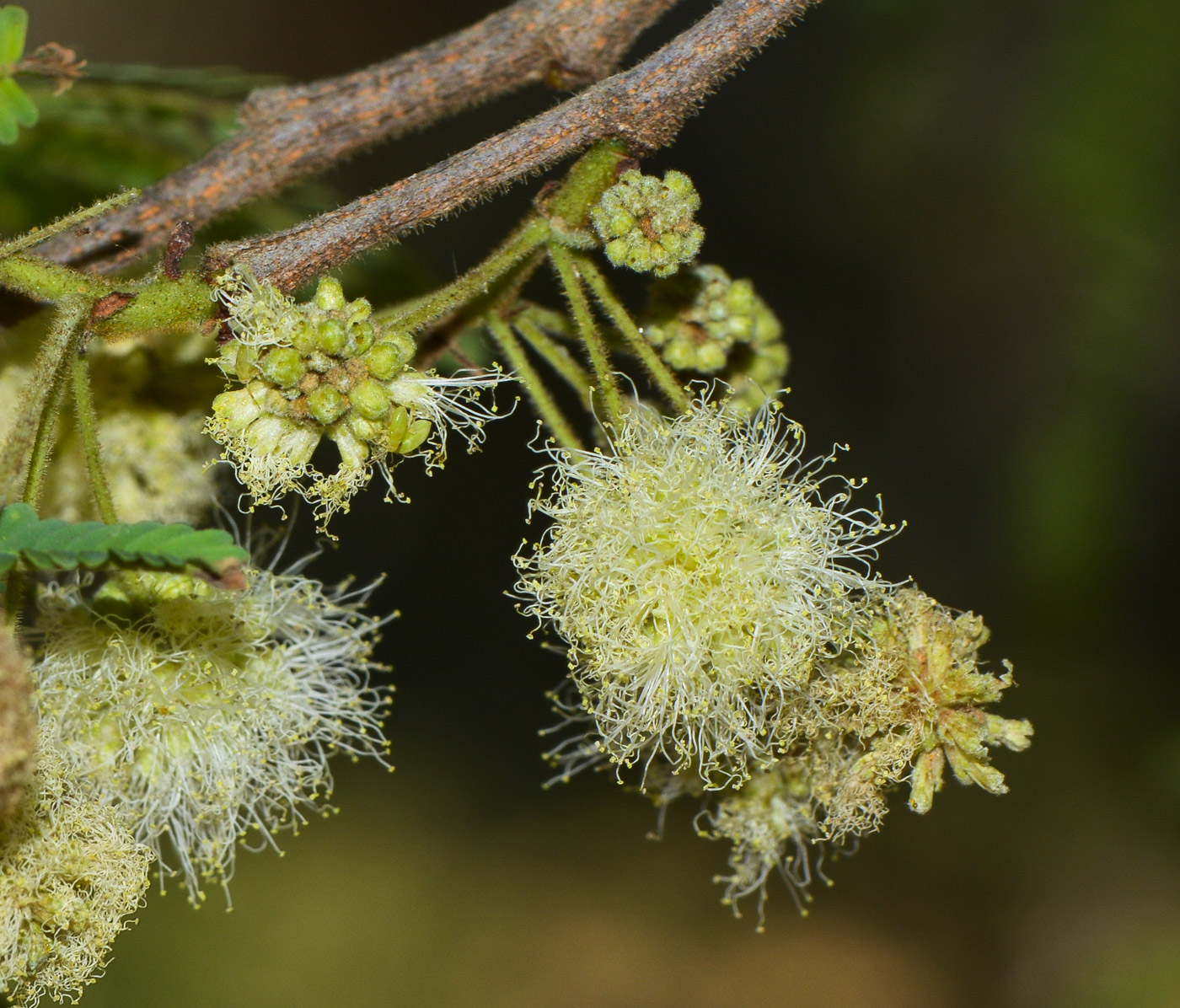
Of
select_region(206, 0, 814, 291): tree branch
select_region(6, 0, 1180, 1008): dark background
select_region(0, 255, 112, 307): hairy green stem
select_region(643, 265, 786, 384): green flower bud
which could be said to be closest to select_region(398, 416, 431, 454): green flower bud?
select_region(206, 0, 814, 291): tree branch

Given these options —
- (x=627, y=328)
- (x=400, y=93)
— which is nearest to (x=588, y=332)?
(x=627, y=328)

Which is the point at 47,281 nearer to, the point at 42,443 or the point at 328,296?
the point at 42,443

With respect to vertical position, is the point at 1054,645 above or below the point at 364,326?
above

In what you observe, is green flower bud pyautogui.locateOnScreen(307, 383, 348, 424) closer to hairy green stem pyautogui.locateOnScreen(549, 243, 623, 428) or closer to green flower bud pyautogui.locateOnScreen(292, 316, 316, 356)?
green flower bud pyautogui.locateOnScreen(292, 316, 316, 356)

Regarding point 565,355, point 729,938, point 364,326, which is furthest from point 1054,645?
point 364,326

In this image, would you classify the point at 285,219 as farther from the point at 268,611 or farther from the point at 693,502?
the point at 693,502

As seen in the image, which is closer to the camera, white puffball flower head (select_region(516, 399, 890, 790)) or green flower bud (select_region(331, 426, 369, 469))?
green flower bud (select_region(331, 426, 369, 469))
